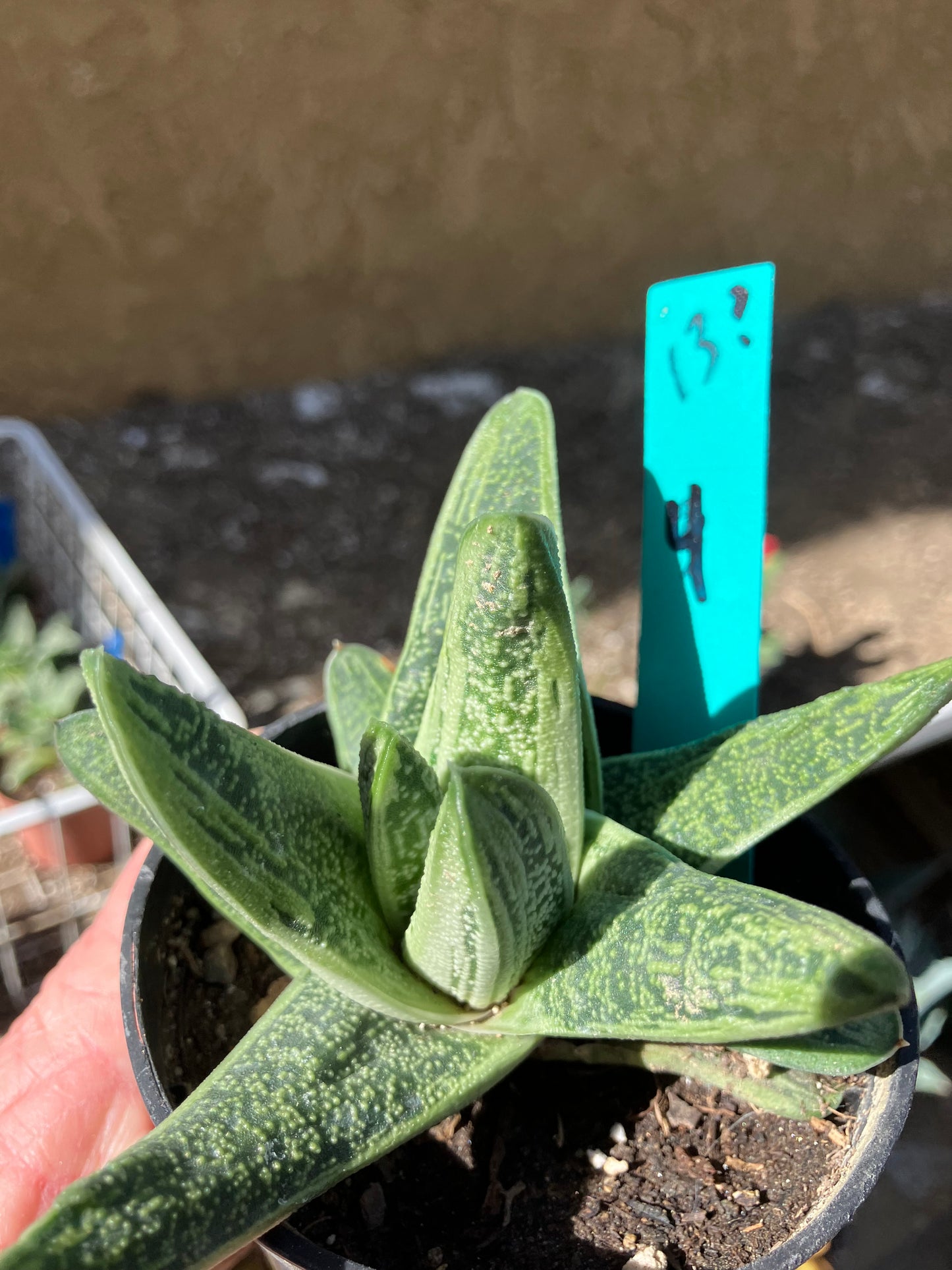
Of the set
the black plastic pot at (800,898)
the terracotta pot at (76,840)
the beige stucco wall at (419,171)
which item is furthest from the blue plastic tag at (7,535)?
the black plastic pot at (800,898)

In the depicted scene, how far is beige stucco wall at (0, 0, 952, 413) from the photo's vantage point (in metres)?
1.85

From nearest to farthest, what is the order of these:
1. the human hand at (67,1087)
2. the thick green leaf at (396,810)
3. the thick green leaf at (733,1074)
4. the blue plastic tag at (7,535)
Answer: the thick green leaf at (396,810) → the thick green leaf at (733,1074) → the human hand at (67,1087) → the blue plastic tag at (7,535)

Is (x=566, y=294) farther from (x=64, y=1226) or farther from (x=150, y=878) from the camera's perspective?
(x=64, y=1226)

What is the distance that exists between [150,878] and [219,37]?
67.8 inches

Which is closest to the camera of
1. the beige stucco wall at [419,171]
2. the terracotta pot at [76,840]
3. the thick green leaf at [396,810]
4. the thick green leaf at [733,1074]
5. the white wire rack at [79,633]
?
the thick green leaf at [396,810]

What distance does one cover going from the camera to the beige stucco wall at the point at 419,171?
72.9 inches

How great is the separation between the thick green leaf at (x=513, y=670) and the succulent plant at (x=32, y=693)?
1.03 meters

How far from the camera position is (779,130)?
200cm

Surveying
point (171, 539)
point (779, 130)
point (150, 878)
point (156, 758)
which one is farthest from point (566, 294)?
point (156, 758)

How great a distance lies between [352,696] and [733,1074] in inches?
14.1

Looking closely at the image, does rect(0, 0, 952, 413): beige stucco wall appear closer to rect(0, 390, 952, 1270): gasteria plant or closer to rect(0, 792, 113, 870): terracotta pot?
rect(0, 792, 113, 870): terracotta pot

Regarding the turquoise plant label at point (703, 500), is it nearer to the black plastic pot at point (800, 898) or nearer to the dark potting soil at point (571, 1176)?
the black plastic pot at point (800, 898)

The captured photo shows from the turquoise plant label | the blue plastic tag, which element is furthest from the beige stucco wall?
the turquoise plant label

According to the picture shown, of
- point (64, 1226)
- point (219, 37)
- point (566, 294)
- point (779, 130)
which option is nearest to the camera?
point (64, 1226)
